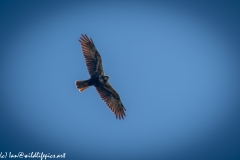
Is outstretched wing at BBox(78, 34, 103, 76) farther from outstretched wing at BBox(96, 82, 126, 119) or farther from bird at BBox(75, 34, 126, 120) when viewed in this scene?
outstretched wing at BBox(96, 82, 126, 119)

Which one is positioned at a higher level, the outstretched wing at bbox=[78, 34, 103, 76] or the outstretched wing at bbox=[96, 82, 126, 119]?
the outstretched wing at bbox=[78, 34, 103, 76]

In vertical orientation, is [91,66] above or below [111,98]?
above

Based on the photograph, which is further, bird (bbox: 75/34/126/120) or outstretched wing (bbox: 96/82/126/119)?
outstretched wing (bbox: 96/82/126/119)

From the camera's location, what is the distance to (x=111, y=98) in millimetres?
18250

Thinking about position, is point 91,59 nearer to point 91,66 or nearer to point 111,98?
point 91,66

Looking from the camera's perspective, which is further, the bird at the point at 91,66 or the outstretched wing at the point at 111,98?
the outstretched wing at the point at 111,98

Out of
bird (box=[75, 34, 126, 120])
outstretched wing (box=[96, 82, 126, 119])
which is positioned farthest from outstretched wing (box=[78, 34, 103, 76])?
outstretched wing (box=[96, 82, 126, 119])

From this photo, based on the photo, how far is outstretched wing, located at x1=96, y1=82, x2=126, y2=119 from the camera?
1795 centimetres

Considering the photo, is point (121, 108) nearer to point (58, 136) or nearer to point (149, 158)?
point (149, 158)

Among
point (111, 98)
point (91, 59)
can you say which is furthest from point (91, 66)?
point (111, 98)

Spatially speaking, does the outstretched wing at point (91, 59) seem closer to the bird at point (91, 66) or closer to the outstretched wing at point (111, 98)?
the bird at point (91, 66)

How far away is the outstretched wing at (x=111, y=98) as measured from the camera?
1795 cm

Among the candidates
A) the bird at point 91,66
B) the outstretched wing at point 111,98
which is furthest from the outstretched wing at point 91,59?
the outstretched wing at point 111,98

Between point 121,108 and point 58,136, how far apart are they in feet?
73.2
